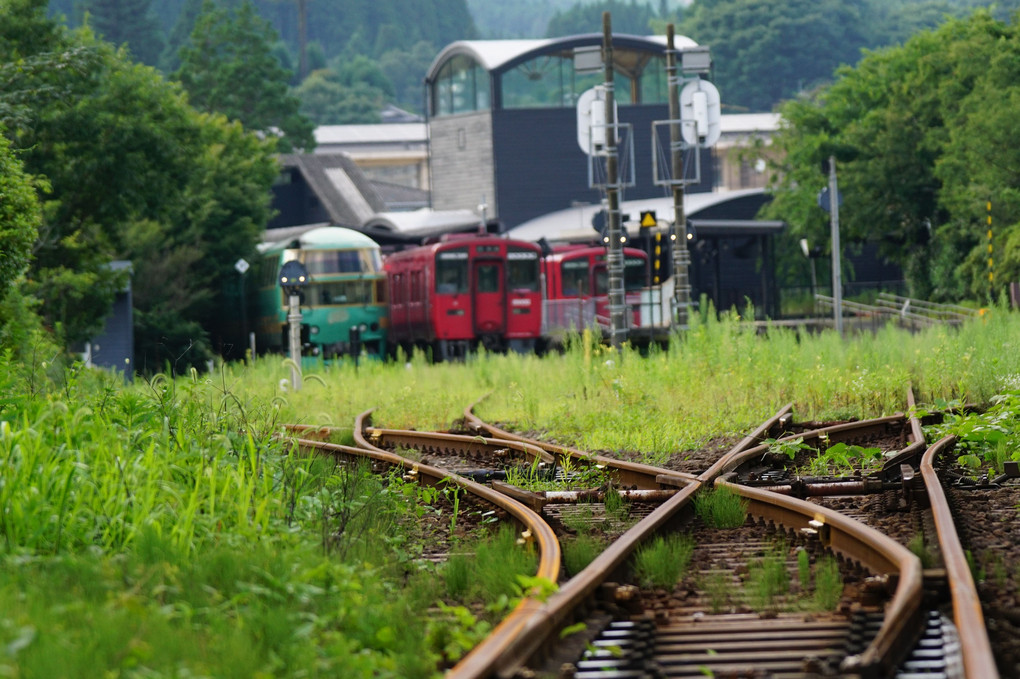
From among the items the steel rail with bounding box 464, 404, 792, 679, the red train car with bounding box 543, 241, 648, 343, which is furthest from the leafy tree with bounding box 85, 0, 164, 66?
the steel rail with bounding box 464, 404, 792, 679

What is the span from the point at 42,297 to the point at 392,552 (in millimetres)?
21623

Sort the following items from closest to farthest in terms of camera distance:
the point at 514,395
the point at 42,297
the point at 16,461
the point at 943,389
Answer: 1. the point at 16,461
2. the point at 943,389
3. the point at 514,395
4. the point at 42,297

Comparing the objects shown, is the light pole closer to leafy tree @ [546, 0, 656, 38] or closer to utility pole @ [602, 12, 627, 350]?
utility pole @ [602, 12, 627, 350]

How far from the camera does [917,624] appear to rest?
5449 millimetres

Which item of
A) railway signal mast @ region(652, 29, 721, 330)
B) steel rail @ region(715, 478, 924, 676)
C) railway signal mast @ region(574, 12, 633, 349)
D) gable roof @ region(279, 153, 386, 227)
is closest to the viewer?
steel rail @ region(715, 478, 924, 676)

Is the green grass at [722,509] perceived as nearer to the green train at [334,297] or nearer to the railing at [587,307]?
the railing at [587,307]

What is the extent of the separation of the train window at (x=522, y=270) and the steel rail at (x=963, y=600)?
31.1m

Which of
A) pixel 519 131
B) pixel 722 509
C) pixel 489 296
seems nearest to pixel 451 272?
pixel 489 296

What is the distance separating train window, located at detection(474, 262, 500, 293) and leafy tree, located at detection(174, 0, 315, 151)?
1825 inches

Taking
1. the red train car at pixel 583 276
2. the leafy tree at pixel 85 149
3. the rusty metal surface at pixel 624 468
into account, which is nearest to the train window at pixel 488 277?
the red train car at pixel 583 276

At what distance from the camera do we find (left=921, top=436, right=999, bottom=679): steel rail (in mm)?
4566

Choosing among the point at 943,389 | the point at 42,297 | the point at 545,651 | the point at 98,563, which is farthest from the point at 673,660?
the point at 42,297

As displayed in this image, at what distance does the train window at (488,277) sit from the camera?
3866 cm

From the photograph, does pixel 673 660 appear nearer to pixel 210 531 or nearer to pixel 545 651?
pixel 545 651
